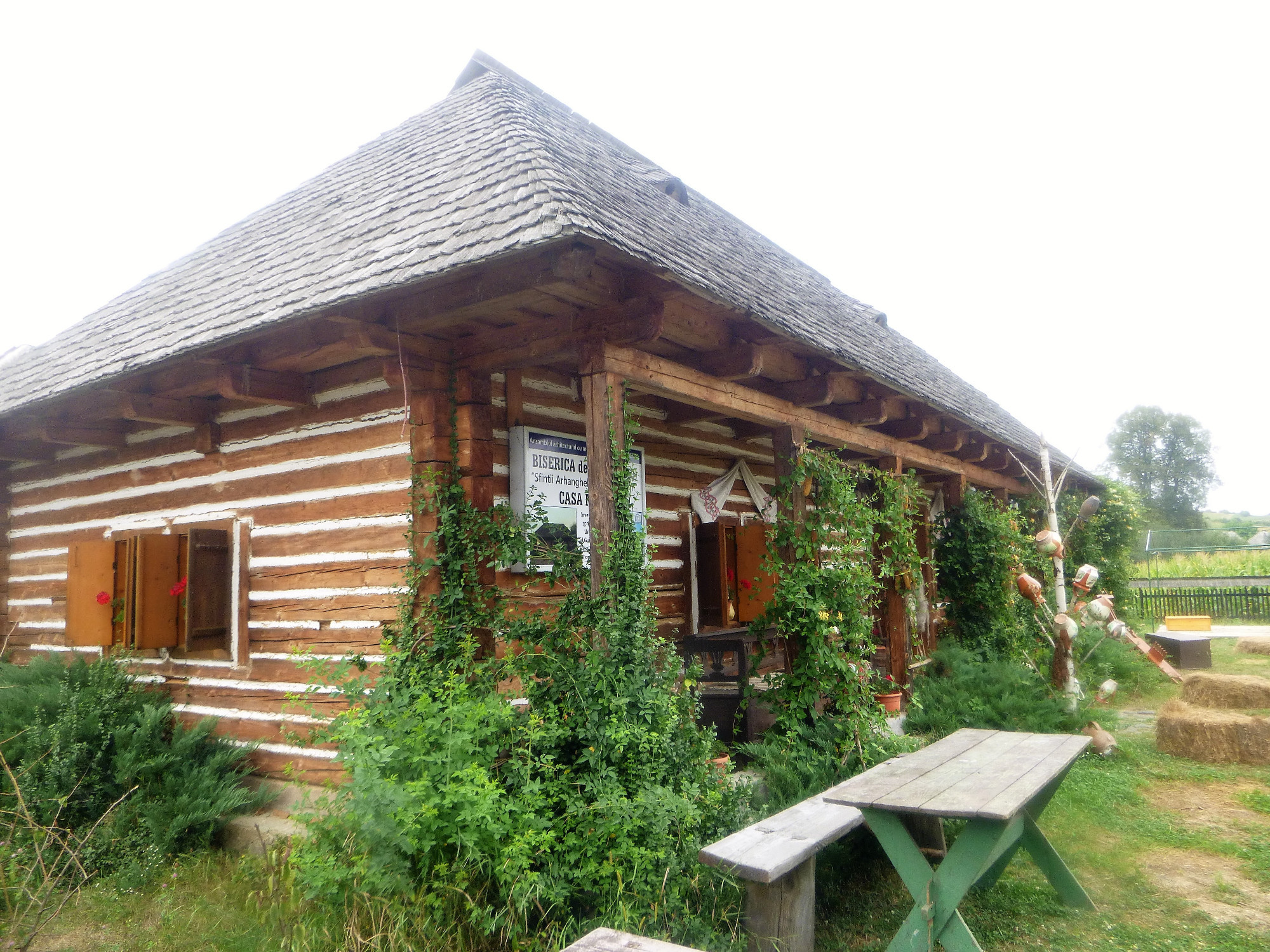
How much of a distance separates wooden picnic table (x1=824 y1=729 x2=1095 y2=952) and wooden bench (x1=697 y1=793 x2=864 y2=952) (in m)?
0.25

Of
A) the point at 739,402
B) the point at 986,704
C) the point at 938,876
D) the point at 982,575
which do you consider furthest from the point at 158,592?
the point at 982,575

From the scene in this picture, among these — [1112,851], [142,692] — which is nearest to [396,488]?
[142,692]

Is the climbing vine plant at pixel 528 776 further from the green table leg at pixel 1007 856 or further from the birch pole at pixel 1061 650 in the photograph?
the birch pole at pixel 1061 650

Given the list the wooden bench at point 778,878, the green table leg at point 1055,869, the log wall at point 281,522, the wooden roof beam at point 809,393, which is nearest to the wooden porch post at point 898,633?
the wooden roof beam at point 809,393

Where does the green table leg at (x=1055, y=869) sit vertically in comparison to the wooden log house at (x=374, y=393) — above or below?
below

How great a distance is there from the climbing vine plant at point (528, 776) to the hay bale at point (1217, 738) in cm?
511

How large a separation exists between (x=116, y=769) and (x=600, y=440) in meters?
3.70

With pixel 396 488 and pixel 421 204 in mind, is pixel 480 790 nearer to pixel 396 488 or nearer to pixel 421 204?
pixel 396 488

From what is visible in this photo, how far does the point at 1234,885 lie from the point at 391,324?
550 cm

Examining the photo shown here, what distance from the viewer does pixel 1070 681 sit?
323 inches

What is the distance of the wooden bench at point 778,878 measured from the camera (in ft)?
11.1

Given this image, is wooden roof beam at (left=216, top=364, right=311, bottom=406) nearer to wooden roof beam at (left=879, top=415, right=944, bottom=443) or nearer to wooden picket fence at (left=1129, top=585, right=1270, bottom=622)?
wooden roof beam at (left=879, top=415, right=944, bottom=443)

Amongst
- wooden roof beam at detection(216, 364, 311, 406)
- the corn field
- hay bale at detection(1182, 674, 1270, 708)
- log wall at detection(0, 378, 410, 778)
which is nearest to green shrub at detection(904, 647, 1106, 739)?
hay bale at detection(1182, 674, 1270, 708)

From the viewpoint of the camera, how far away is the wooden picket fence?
71.4ft
